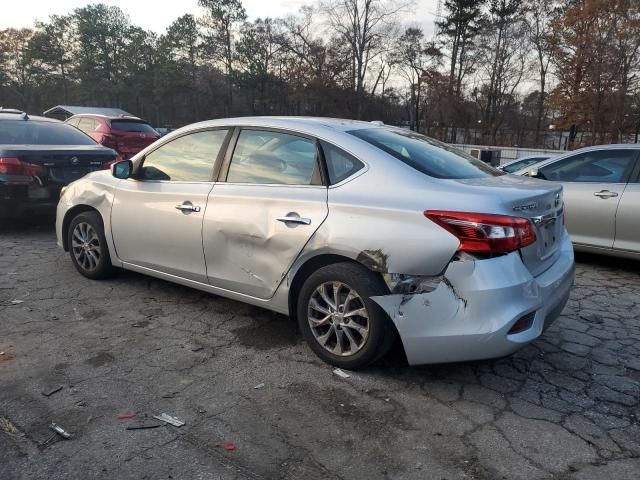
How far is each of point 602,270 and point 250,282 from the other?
13.8ft

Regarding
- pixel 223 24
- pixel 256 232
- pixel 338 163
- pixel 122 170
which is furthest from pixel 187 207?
pixel 223 24

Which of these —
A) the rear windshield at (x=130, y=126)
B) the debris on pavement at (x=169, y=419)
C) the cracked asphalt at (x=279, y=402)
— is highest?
the rear windshield at (x=130, y=126)

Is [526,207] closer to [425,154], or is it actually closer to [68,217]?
[425,154]

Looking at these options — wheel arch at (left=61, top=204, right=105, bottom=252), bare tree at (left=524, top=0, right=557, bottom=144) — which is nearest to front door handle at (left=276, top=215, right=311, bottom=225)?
wheel arch at (left=61, top=204, right=105, bottom=252)

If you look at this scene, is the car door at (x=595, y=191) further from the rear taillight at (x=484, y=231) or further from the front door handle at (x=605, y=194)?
the rear taillight at (x=484, y=231)

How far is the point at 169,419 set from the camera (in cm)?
264

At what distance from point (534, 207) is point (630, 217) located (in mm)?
3000

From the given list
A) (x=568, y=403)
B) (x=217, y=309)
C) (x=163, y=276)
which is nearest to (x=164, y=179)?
(x=163, y=276)

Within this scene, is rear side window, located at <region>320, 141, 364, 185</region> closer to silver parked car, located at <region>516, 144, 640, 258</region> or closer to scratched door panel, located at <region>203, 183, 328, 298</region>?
scratched door panel, located at <region>203, 183, 328, 298</region>

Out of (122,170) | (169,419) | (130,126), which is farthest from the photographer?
(130,126)

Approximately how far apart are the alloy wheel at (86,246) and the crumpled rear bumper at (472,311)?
3.04 m

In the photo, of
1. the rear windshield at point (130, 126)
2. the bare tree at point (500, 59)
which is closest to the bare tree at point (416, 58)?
the bare tree at point (500, 59)

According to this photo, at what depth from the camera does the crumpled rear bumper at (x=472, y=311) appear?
266 cm

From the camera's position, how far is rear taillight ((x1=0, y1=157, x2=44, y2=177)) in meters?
6.20
